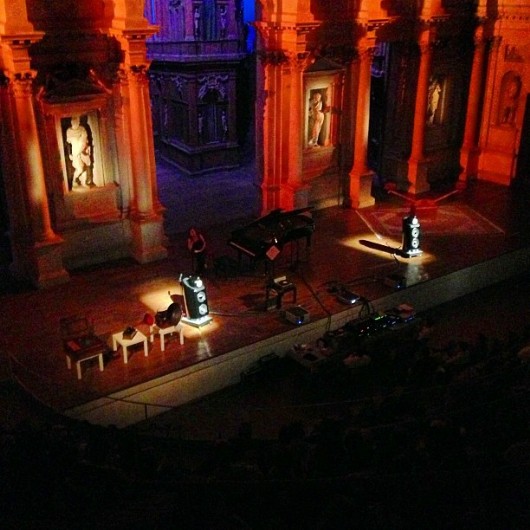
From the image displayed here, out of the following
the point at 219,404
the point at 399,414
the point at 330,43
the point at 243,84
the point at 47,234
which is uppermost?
the point at 330,43

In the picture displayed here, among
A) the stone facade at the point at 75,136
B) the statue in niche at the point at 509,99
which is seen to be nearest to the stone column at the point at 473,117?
the statue in niche at the point at 509,99

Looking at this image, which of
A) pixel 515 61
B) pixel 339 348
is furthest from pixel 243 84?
pixel 339 348

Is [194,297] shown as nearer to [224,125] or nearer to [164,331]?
[164,331]

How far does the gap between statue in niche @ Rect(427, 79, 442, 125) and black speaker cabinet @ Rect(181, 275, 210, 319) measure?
480 inches

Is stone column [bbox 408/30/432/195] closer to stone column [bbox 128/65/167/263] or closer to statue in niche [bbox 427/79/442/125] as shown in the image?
statue in niche [bbox 427/79/442/125]

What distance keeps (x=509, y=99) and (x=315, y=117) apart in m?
7.34

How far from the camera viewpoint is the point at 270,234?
49.6ft

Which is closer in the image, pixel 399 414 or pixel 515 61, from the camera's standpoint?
pixel 399 414

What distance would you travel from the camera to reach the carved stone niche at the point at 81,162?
48.4ft

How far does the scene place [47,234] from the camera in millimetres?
14766

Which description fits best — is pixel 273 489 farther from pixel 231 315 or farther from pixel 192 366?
pixel 231 315

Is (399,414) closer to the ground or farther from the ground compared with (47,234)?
closer to the ground

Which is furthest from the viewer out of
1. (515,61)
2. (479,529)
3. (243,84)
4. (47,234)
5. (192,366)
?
(243,84)

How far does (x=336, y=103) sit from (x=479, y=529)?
46.0 ft
